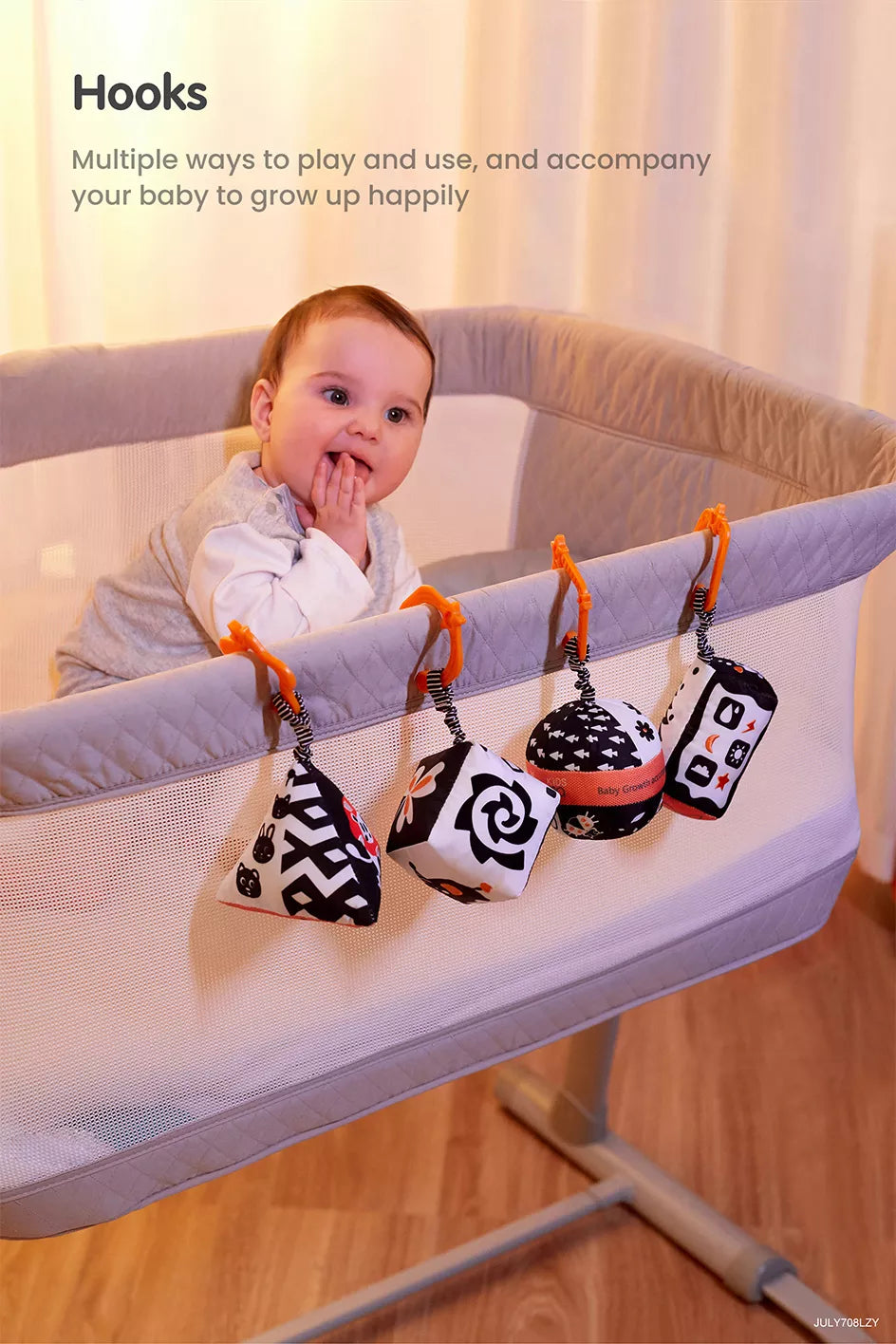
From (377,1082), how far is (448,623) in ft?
0.95

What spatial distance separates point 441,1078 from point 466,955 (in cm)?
8

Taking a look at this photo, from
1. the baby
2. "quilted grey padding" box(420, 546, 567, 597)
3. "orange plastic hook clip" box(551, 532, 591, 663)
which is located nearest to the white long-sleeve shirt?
the baby

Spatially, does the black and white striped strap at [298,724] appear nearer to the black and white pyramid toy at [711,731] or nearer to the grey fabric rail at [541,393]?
the black and white pyramid toy at [711,731]

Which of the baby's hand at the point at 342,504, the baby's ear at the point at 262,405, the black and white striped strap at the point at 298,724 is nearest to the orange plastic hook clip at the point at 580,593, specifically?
the black and white striped strap at the point at 298,724

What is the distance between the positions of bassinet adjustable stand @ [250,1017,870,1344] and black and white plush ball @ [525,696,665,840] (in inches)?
18.6

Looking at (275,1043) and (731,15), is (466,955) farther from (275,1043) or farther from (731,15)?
(731,15)

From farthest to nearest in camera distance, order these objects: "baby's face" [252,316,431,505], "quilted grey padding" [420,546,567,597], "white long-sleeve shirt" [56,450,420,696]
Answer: "quilted grey padding" [420,546,567,597]
"baby's face" [252,316,431,505]
"white long-sleeve shirt" [56,450,420,696]

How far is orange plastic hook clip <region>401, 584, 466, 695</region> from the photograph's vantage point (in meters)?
0.71

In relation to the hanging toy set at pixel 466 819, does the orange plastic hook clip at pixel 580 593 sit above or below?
above

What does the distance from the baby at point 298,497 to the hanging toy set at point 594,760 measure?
248 mm

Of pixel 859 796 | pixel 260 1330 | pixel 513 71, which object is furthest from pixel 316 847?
pixel 859 796

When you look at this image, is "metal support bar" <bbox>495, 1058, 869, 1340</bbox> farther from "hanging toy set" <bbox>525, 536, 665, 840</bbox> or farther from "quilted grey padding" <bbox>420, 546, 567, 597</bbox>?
"hanging toy set" <bbox>525, 536, 665, 840</bbox>

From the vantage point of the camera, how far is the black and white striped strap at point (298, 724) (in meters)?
0.68

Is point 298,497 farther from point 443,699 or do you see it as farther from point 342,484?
point 443,699
